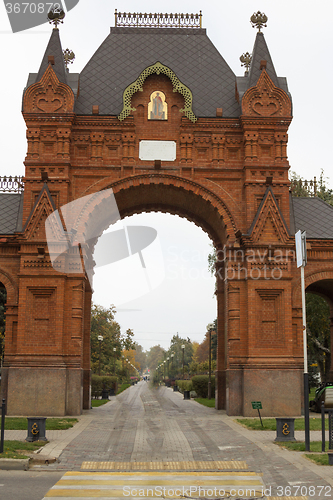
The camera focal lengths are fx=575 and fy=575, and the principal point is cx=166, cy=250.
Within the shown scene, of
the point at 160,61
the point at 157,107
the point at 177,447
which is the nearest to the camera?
the point at 177,447

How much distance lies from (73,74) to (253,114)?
741 centimetres

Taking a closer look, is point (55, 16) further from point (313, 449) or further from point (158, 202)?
point (313, 449)

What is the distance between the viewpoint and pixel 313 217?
74.1ft

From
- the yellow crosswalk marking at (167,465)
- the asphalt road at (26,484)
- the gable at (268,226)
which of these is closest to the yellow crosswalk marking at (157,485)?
the asphalt road at (26,484)

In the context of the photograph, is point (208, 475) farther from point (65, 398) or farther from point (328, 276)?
point (328, 276)

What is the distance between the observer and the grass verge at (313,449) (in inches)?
422

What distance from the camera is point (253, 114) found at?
21.7 metres

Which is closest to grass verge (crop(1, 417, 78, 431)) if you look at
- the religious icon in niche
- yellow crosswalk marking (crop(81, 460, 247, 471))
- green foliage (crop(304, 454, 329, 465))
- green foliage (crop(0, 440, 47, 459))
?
green foliage (crop(0, 440, 47, 459))

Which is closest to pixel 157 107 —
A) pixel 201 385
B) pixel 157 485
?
pixel 157 485

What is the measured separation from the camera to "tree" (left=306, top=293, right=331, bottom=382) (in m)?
31.5

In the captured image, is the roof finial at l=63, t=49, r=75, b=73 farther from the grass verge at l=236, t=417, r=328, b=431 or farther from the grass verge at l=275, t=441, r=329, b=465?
the grass verge at l=275, t=441, r=329, b=465

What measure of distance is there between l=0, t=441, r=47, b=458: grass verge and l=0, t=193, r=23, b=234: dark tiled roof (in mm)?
10498

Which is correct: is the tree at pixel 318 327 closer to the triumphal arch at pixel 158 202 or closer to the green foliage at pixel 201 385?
the green foliage at pixel 201 385

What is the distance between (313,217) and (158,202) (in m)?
6.38
